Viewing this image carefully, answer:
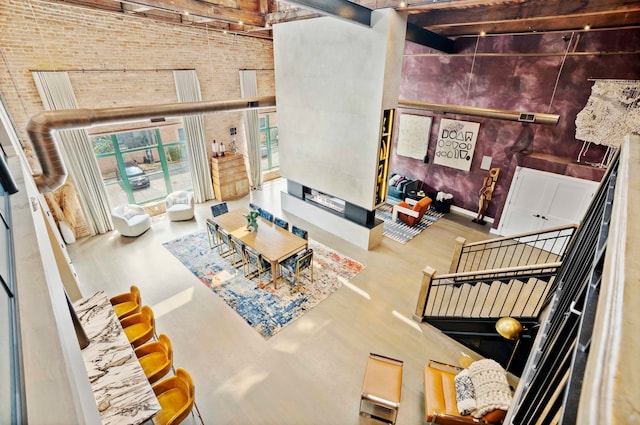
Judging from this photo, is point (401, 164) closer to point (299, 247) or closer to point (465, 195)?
point (465, 195)

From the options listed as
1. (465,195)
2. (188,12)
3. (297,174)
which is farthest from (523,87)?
(188,12)

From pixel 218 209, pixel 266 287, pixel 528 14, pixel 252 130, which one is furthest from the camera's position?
pixel 252 130

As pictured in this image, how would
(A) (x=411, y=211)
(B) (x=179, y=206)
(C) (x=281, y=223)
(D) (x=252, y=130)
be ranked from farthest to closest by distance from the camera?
(D) (x=252, y=130) → (B) (x=179, y=206) → (A) (x=411, y=211) → (C) (x=281, y=223)

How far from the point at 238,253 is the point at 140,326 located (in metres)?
2.34

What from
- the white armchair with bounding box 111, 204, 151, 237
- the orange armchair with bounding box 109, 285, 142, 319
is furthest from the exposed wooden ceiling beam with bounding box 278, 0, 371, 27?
the white armchair with bounding box 111, 204, 151, 237

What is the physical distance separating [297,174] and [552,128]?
6.13 meters

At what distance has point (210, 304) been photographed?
215 inches

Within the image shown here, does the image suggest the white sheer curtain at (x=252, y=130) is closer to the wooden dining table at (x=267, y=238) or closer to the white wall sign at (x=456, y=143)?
the wooden dining table at (x=267, y=238)

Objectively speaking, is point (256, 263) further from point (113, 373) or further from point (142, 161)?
point (142, 161)

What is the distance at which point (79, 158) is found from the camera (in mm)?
6730

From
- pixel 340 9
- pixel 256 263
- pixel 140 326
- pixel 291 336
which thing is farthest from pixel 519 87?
pixel 140 326

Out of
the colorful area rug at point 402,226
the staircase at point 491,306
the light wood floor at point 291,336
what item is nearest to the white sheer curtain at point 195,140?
the light wood floor at point 291,336

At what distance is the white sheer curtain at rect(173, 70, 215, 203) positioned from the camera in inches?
307

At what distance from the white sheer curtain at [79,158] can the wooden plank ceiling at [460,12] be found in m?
1.56
